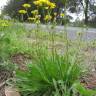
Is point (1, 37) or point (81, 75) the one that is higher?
point (1, 37)

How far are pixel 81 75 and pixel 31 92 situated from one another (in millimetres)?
702

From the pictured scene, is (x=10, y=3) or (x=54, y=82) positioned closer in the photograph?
(x=54, y=82)

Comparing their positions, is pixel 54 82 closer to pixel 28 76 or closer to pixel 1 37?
pixel 28 76

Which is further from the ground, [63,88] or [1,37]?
[1,37]

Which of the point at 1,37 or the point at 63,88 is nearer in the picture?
the point at 63,88

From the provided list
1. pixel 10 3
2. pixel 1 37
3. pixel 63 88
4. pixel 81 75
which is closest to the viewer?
pixel 63 88

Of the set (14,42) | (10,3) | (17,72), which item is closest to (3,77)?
(17,72)

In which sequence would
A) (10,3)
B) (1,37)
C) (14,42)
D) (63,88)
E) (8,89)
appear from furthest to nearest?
1. (10,3)
2. (14,42)
3. (1,37)
4. (8,89)
5. (63,88)

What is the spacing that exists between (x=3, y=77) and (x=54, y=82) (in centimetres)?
88

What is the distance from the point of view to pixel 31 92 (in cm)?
403

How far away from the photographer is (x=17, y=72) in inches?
166

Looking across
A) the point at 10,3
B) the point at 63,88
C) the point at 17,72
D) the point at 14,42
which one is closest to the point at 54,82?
the point at 63,88

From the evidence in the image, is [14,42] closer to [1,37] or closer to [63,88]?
[1,37]

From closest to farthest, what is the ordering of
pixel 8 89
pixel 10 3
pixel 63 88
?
1. pixel 63 88
2. pixel 8 89
3. pixel 10 3
